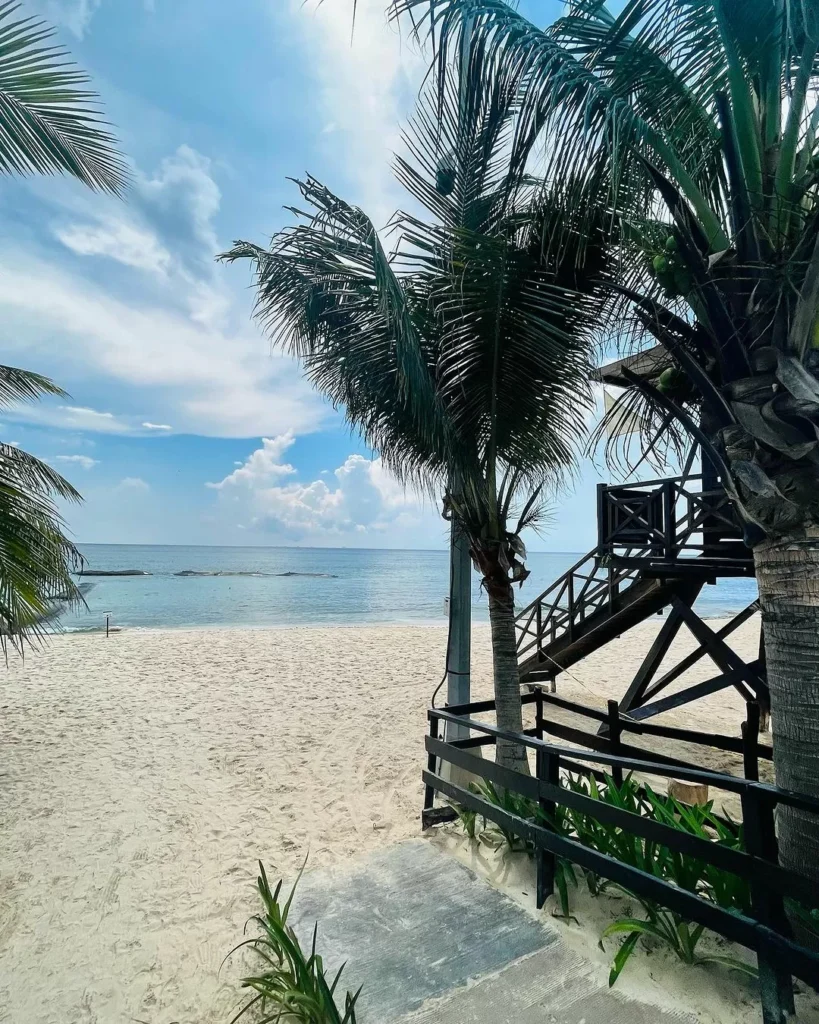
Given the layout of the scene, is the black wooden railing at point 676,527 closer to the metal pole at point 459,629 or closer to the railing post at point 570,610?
the railing post at point 570,610

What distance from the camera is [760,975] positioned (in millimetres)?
2098

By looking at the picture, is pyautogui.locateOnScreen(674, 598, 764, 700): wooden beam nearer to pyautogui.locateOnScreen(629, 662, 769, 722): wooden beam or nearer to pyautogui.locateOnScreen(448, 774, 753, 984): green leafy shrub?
pyautogui.locateOnScreen(629, 662, 769, 722): wooden beam

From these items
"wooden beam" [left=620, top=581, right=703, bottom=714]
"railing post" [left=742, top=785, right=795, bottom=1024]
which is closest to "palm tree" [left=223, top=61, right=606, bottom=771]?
"railing post" [left=742, top=785, right=795, bottom=1024]

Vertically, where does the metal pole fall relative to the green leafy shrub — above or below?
above

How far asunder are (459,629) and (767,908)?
10.8ft

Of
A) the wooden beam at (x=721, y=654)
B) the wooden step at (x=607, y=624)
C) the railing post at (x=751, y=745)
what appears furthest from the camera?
the wooden step at (x=607, y=624)

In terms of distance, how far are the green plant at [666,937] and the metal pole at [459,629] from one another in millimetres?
2681

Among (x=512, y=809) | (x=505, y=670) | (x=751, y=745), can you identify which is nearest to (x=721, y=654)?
(x=751, y=745)

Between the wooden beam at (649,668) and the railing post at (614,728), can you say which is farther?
the wooden beam at (649,668)

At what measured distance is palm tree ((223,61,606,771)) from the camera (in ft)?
13.1

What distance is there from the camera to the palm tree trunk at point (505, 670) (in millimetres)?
4562

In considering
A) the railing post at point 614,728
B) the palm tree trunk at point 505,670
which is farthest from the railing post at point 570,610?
the palm tree trunk at point 505,670

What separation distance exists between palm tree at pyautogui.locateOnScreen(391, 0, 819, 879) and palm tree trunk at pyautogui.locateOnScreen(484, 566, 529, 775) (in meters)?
2.14

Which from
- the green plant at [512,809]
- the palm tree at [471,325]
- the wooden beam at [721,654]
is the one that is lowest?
the green plant at [512,809]
